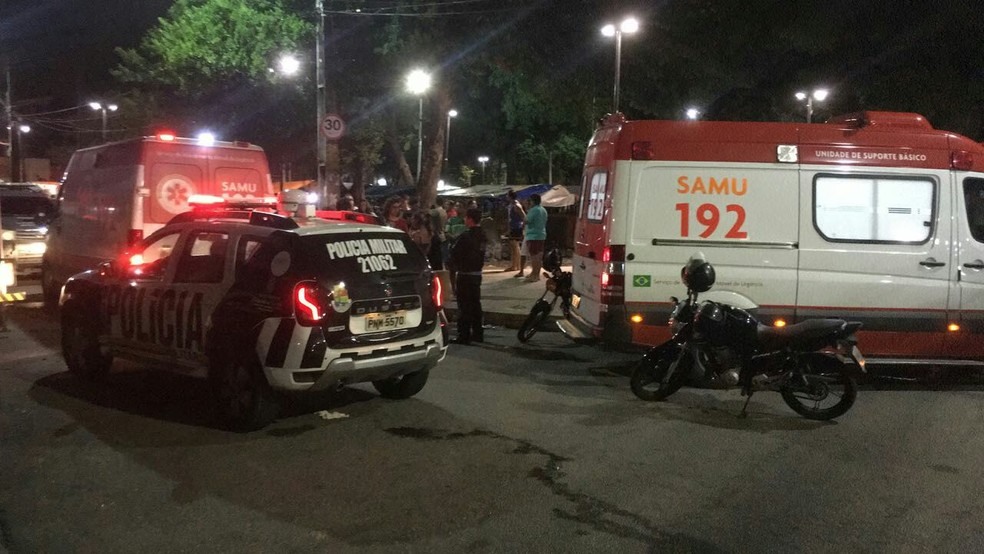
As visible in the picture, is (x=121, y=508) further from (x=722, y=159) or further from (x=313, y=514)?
(x=722, y=159)

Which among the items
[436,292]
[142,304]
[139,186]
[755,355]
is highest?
[139,186]

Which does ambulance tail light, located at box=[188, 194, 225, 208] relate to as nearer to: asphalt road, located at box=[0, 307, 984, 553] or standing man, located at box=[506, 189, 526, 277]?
asphalt road, located at box=[0, 307, 984, 553]

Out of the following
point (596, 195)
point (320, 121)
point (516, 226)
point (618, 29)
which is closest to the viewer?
point (596, 195)

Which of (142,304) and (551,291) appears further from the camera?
(551,291)

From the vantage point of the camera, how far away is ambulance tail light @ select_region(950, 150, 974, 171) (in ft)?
26.7

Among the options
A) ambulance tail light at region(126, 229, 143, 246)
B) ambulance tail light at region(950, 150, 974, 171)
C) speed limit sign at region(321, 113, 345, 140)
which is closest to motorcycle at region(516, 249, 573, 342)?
ambulance tail light at region(950, 150, 974, 171)

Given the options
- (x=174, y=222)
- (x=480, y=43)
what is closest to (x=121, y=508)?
(x=174, y=222)

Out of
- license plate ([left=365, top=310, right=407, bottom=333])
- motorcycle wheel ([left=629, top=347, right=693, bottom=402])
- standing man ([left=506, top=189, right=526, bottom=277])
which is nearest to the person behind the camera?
license plate ([left=365, top=310, right=407, bottom=333])

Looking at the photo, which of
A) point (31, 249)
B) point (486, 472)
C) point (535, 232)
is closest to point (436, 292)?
point (486, 472)

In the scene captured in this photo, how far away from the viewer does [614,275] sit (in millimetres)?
8008

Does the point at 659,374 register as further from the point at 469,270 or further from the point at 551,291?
the point at 469,270

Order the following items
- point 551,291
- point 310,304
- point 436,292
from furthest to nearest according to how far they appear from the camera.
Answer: point 551,291 < point 436,292 < point 310,304

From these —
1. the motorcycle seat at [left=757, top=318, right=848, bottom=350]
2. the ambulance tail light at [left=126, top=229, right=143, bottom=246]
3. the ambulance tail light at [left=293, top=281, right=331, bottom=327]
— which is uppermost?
the ambulance tail light at [left=126, top=229, right=143, bottom=246]

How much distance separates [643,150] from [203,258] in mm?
3966
